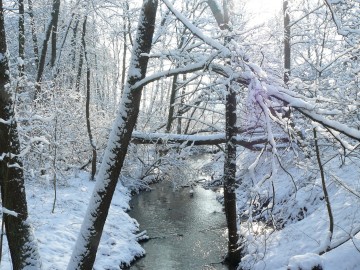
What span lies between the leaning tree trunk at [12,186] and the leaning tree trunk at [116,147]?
29.5 inches

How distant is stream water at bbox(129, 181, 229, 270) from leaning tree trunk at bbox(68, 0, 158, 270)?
4984 mm

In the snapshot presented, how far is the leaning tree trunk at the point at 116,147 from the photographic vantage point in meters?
5.35

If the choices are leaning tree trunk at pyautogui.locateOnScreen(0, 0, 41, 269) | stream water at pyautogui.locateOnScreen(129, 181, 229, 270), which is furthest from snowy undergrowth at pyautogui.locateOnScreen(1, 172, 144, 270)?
leaning tree trunk at pyautogui.locateOnScreen(0, 0, 41, 269)

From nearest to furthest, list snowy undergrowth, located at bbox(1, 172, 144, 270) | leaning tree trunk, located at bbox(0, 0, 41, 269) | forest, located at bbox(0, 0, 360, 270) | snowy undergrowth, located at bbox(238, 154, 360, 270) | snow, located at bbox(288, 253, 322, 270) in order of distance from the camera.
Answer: forest, located at bbox(0, 0, 360, 270)
leaning tree trunk, located at bbox(0, 0, 41, 269)
snow, located at bbox(288, 253, 322, 270)
snowy undergrowth, located at bbox(238, 154, 360, 270)
snowy undergrowth, located at bbox(1, 172, 144, 270)

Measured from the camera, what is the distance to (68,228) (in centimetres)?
1072

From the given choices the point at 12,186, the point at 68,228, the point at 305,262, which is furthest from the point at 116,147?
the point at 68,228

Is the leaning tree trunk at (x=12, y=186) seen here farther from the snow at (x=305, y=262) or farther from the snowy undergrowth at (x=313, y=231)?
the snow at (x=305, y=262)

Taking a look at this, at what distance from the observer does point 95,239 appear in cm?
554

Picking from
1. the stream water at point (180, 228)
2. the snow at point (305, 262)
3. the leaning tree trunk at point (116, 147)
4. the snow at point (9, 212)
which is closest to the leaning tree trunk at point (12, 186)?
the snow at point (9, 212)

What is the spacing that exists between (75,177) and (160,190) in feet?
14.3

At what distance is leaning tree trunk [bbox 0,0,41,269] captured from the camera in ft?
17.6

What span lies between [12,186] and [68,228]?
551 centimetres

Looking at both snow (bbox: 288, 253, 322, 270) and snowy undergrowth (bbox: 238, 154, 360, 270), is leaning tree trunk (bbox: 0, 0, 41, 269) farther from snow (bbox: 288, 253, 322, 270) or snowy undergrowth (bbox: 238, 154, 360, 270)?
snow (bbox: 288, 253, 322, 270)

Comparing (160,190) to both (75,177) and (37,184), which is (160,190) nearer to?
(75,177)
